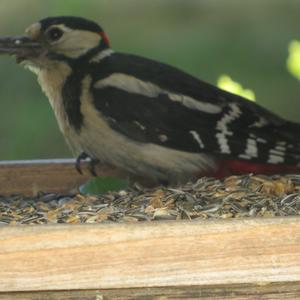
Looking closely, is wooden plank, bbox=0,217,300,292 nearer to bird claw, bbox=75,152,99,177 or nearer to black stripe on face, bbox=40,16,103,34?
bird claw, bbox=75,152,99,177

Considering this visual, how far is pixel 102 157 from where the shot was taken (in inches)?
178

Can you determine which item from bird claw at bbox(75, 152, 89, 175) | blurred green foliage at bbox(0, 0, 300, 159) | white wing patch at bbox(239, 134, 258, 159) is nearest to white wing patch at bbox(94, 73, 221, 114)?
white wing patch at bbox(239, 134, 258, 159)

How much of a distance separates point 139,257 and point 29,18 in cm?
622

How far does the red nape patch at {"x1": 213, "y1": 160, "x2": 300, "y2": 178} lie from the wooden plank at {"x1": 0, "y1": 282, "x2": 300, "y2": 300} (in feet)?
4.13

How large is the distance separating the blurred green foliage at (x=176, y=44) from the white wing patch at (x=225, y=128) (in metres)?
2.33

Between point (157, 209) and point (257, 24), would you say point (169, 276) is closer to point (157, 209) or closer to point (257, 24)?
point (157, 209)

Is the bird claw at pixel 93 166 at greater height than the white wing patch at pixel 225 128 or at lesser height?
lesser

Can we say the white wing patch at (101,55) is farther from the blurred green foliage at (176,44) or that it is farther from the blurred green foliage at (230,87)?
the blurred green foliage at (176,44)

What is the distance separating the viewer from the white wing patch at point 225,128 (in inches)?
173

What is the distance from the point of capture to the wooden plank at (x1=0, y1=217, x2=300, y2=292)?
3123 millimetres

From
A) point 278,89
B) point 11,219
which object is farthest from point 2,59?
point 11,219

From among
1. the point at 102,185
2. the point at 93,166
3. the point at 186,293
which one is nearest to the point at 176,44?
the point at 93,166

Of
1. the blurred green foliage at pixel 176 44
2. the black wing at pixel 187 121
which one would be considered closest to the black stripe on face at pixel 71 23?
the black wing at pixel 187 121

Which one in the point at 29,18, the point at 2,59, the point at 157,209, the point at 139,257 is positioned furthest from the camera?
the point at 29,18
